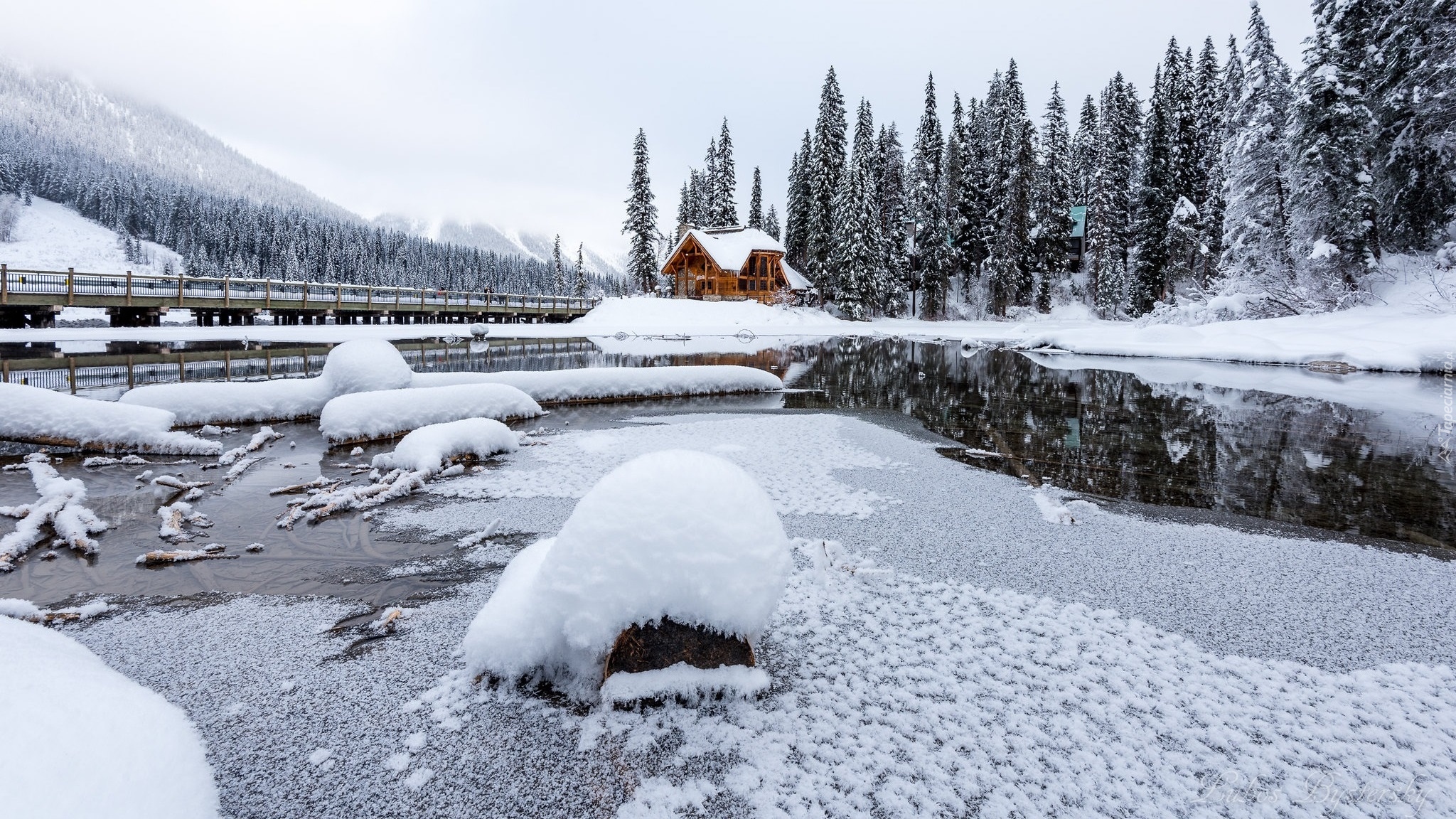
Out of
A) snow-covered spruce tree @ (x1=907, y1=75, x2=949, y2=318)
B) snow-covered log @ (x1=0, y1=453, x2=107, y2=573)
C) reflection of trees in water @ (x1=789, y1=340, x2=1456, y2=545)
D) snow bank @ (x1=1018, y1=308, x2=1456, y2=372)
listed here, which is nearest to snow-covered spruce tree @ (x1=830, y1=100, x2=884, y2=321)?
snow-covered spruce tree @ (x1=907, y1=75, x2=949, y2=318)

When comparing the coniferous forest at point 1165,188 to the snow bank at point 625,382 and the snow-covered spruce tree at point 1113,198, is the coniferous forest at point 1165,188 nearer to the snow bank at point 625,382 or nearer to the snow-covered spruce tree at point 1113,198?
the snow-covered spruce tree at point 1113,198

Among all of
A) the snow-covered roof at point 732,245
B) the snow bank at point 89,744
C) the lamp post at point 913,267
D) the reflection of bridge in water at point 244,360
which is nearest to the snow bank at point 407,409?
the reflection of bridge in water at point 244,360

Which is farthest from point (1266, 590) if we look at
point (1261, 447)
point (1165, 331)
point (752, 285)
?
point (752, 285)

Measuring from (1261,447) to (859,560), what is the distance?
25.9 ft

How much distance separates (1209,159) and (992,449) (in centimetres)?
4934

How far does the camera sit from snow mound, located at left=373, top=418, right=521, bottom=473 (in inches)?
→ 293

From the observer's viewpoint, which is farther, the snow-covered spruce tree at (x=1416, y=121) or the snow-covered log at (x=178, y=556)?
the snow-covered spruce tree at (x=1416, y=121)

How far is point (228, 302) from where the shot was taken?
31.9 metres

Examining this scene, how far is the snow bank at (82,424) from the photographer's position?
809 centimetres

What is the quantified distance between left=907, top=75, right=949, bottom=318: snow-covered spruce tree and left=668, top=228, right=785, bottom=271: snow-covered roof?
11201 millimetres

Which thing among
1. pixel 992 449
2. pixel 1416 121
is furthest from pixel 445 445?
pixel 1416 121

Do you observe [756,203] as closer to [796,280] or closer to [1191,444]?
[796,280]

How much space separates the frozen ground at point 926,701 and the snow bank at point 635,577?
5.6 inches

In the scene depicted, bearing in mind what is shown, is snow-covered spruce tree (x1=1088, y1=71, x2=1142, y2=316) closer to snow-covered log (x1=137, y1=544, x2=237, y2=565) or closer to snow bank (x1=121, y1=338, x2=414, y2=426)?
snow bank (x1=121, y1=338, x2=414, y2=426)
